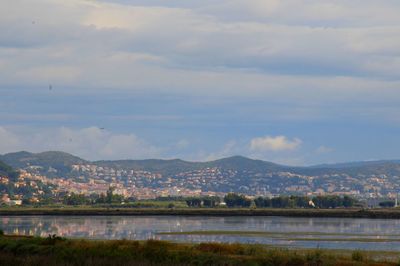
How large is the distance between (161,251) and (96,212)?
121165 millimetres

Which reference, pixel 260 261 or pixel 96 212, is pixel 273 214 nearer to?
pixel 96 212

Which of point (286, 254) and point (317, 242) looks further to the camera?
point (317, 242)

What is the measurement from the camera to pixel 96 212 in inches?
6383

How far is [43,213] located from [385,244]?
105023mm

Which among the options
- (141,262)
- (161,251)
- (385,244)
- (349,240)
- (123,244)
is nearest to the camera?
(141,262)

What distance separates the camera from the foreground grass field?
38594 mm

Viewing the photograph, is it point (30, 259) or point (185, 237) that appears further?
point (185, 237)

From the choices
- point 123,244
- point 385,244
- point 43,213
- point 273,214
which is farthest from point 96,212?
point 123,244

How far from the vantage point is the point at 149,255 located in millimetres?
42375

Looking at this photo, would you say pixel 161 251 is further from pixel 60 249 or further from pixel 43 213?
pixel 43 213

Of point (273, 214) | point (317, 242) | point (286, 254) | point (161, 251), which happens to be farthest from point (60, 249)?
point (273, 214)

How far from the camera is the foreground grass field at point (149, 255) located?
38.6 meters

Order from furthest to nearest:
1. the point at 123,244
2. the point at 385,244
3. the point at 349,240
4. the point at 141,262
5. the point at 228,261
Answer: the point at 349,240 → the point at 385,244 → the point at 123,244 → the point at 228,261 → the point at 141,262

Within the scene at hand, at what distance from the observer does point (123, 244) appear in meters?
49.9
